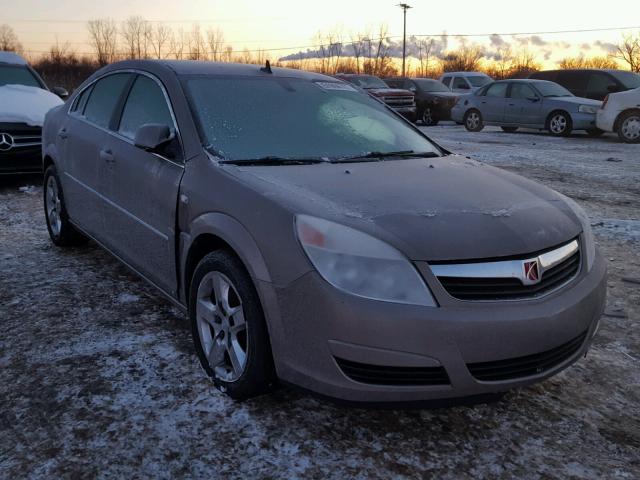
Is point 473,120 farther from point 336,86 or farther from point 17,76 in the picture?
point 336,86

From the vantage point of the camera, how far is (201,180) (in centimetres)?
284

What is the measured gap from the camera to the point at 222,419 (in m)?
2.55

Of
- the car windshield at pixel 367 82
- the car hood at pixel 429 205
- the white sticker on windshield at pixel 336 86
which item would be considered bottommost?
the car hood at pixel 429 205

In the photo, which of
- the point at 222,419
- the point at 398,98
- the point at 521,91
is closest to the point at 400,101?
the point at 398,98

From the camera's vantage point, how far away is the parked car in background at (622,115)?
13.5 meters

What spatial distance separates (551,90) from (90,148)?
14.6 meters

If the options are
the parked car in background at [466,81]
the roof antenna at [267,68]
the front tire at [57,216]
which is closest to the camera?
the roof antenna at [267,68]

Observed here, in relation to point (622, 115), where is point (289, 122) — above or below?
below

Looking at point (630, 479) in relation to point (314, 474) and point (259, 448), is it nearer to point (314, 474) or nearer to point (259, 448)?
point (314, 474)

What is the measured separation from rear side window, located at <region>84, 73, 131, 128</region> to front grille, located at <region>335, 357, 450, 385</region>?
104 inches

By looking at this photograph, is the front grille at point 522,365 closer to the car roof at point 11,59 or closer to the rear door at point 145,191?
the rear door at point 145,191

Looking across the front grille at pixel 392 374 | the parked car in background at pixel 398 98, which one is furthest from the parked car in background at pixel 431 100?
the front grille at pixel 392 374

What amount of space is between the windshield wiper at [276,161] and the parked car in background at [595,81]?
1582cm

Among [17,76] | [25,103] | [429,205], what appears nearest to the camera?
[429,205]
